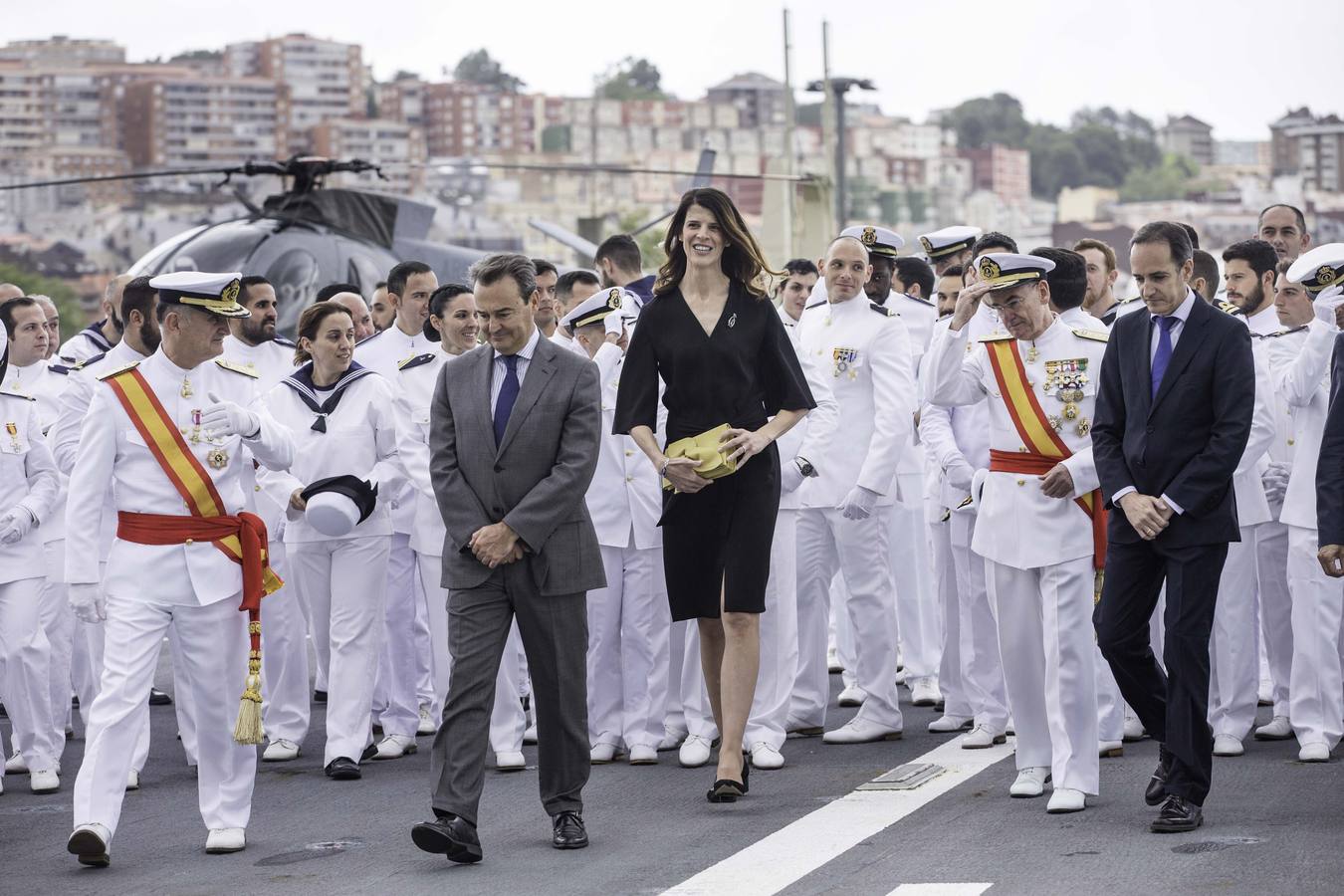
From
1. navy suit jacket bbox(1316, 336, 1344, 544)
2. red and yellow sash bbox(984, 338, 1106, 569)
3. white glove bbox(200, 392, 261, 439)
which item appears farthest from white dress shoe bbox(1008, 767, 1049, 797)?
white glove bbox(200, 392, 261, 439)

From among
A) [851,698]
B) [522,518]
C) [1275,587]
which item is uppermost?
[522,518]

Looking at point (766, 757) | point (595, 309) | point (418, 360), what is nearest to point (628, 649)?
point (766, 757)

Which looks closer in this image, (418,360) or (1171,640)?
(1171,640)

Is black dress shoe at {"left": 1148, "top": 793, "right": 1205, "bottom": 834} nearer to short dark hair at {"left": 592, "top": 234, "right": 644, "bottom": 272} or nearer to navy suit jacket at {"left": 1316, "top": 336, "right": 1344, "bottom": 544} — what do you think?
navy suit jacket at {"left": 1316, "top": 336, "right": 1344, "bottom": 544}

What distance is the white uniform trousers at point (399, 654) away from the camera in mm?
9547

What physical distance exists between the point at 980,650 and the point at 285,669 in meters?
3.18

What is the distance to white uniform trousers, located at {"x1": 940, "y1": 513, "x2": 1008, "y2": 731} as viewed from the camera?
29.2 feet

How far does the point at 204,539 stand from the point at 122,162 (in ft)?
607

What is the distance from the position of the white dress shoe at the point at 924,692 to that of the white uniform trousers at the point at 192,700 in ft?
13.2

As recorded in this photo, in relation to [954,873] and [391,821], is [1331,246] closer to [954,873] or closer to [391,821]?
[954,873]

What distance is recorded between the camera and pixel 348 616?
29.5 ft

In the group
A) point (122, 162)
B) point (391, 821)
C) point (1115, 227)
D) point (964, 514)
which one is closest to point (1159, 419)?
point (964, 514)

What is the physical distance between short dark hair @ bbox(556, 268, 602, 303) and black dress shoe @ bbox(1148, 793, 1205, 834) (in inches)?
166

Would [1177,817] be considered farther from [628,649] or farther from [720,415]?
[628,649]
